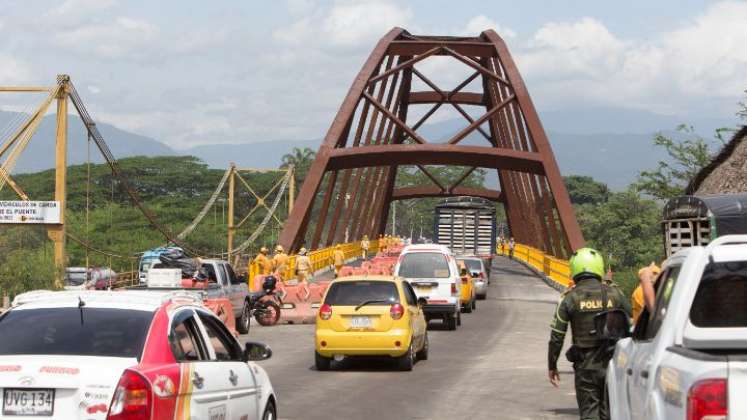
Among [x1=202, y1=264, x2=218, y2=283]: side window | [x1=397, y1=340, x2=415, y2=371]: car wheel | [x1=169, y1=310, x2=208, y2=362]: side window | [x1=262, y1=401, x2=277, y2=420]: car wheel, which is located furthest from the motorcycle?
[x1=169, y1=310, x2=208, y2=362]: side window

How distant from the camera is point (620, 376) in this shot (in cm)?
814

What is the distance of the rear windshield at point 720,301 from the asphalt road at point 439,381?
7.07 meters

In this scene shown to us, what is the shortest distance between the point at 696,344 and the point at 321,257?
50562 millimetres

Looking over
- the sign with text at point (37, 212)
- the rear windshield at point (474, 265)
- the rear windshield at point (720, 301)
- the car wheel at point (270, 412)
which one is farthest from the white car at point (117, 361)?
the sign with text at point (37, 212)

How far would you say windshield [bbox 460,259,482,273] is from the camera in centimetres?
4206

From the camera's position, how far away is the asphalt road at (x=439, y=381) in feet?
47.3

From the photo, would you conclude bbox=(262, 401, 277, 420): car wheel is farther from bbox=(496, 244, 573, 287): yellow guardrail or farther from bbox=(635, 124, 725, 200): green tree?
bbox=(635, 124, 725, 200): green tree

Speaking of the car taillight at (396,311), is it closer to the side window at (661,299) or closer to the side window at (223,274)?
the side window at (223,274)

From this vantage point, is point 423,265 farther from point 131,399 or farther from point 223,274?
point 131,399

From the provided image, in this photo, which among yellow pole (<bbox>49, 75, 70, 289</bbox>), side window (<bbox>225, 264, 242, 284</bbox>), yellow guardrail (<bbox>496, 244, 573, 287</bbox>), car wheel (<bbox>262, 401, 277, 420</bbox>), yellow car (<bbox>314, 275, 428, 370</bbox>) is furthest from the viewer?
yellow pole (<bbox>49, 75, 70, 289</bbox>)

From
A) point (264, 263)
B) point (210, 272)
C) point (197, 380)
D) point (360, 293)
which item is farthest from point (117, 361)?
point (264, 263)

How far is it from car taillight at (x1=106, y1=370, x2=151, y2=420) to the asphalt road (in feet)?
21.4

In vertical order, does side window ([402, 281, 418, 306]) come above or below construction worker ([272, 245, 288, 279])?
below

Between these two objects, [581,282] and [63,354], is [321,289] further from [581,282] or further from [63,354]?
[63,354]
